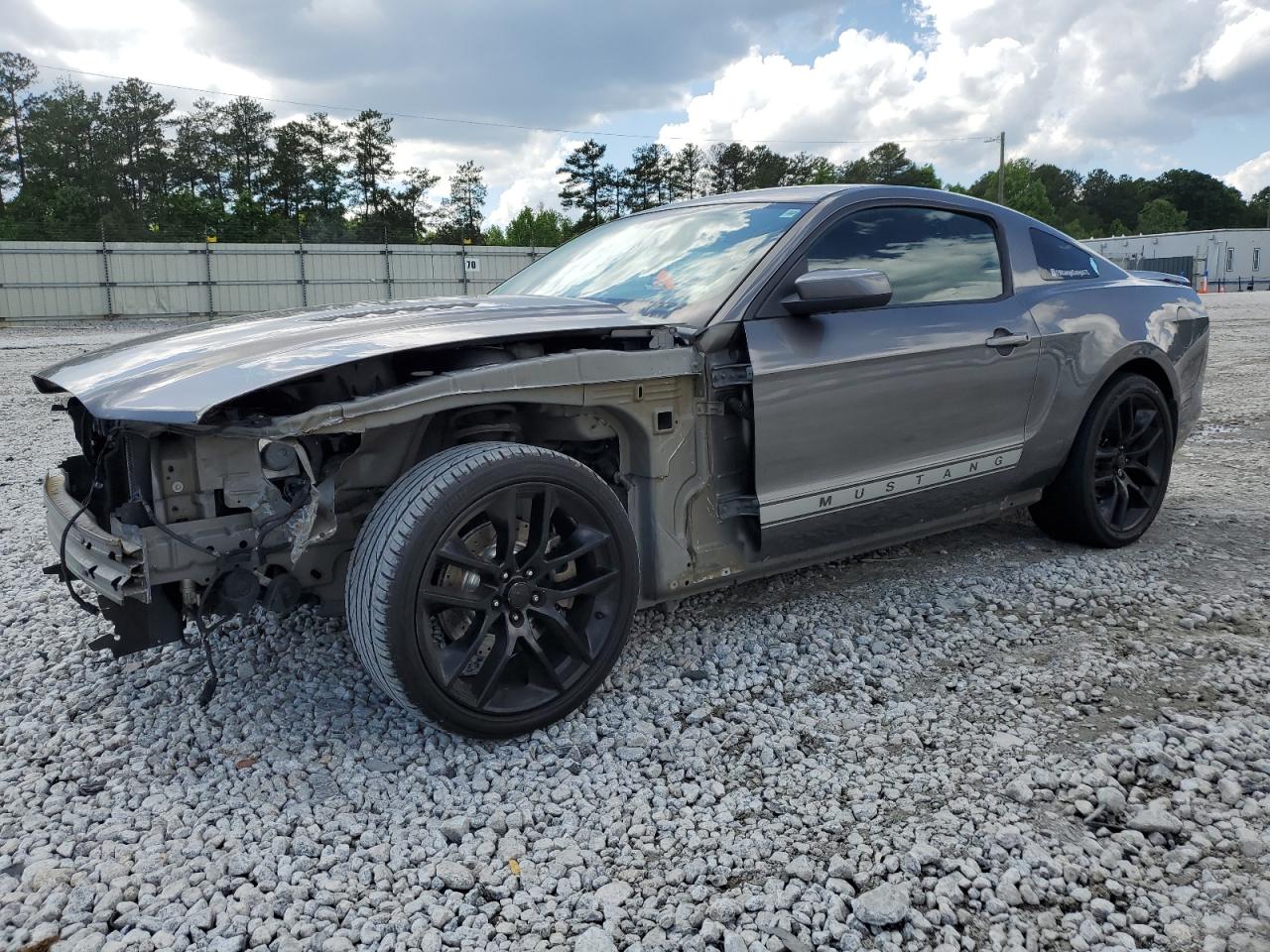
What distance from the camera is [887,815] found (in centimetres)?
229

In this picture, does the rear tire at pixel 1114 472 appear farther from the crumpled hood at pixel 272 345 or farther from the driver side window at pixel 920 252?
the crumpled hood at pixel 272 345

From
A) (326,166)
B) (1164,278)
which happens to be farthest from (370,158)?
(1164,278)

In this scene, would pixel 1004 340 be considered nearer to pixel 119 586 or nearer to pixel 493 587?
pixel 493 587

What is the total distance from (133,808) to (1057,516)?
12.2ft

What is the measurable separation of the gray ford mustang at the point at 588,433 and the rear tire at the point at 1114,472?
2 cm

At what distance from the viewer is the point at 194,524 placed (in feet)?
8.05

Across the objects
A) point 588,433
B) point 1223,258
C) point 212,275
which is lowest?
point 588,433

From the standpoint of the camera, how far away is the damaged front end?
2.41 m

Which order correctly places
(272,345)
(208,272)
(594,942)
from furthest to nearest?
(208,272) → (272,345) → (594,942)

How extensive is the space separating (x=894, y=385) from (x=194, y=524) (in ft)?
7.46

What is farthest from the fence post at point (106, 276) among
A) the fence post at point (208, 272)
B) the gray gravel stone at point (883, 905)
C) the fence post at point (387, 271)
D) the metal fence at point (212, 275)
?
the gray gravel stone at point (883, 905)

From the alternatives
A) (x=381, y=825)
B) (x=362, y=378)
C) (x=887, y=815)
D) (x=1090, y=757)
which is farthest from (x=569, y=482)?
(x=1090, y=757)

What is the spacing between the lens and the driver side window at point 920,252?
3.38 m

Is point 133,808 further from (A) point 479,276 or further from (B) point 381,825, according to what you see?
(A) point 479,276
